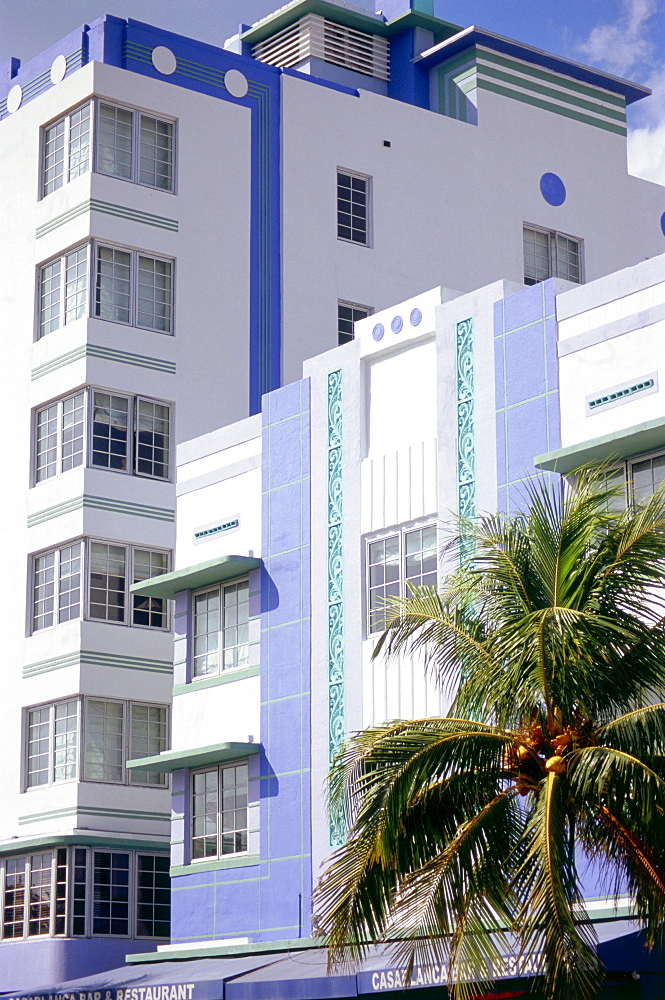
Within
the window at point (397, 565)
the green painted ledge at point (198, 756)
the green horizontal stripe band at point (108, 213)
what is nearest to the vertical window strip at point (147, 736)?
the green painted ledge at point (198, 756)

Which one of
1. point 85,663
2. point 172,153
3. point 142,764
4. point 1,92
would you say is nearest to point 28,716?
point 85,663

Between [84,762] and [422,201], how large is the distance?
1566 centimetres

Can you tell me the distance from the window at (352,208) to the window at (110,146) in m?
4.40

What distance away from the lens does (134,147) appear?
3519 centimetres

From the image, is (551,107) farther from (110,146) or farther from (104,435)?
(104,435)

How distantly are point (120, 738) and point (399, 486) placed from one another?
977 centimetres

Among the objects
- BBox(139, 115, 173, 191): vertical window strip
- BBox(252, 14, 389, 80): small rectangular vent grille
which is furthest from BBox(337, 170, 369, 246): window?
BBox(139, 115, 173, 191): vertical window strip

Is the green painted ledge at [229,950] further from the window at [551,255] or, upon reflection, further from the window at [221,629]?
the window at [551,255]

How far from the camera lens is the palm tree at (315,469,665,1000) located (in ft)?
50.9

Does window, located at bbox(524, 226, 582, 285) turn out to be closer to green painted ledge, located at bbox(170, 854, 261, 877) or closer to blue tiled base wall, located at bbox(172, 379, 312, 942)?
blue tiled base wall, located at bbox(172, 379, 312, 942)

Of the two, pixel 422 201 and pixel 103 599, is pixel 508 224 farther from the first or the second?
pixel 103 599

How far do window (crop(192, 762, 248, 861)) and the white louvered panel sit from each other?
4.95 m

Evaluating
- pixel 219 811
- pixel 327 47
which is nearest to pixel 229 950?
pixel 219 811

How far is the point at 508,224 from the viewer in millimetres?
40406
